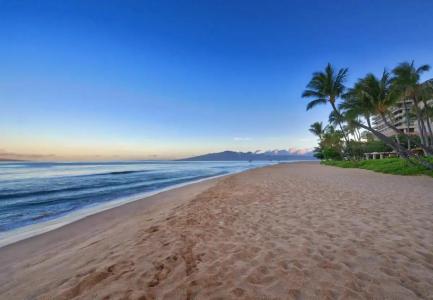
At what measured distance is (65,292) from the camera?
8.89 ft

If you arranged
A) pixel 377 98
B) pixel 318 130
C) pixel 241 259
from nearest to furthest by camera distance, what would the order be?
pixel 241 259, pixel 377 98, pixel 318 130

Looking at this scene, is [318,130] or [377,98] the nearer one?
[377,98]

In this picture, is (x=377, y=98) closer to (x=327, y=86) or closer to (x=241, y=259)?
(x=327, y=86)

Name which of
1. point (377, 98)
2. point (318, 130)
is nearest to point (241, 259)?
point (377, 98)

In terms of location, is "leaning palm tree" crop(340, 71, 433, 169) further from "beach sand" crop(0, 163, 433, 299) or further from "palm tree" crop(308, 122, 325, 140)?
"palm tree" crop(308, 122, 325, 140)

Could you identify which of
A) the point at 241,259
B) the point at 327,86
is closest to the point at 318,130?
the point at 327,86

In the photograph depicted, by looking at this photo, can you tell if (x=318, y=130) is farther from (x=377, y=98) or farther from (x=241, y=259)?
(x=241, y=259)

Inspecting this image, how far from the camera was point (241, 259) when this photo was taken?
3.35m

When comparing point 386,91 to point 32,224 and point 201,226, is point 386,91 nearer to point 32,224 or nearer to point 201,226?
point 201,226

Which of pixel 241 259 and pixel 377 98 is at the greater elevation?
pixel 377 98

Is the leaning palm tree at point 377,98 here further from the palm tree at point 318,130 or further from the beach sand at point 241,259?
the palm tree at point 318,130

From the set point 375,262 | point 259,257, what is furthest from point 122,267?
point 375,262

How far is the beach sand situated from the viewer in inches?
102

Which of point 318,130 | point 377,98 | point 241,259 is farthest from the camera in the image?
point 318,130
